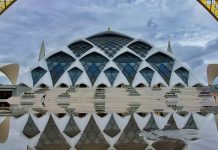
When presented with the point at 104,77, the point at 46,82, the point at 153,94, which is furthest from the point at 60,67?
the point at 153,94

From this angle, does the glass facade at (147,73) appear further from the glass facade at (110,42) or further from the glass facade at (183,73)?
the glass facade at (110,42)

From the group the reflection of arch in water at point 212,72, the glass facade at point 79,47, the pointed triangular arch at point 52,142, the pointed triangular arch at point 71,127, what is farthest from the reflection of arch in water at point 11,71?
the pointed triangular arch at point 52,142

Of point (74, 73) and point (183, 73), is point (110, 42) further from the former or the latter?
point (183, 73)

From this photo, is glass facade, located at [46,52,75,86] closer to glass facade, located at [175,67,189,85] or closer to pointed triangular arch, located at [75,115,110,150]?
glass facade, located at [175,67,189,85]

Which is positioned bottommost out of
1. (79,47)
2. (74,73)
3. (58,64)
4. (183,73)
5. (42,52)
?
(183,73)

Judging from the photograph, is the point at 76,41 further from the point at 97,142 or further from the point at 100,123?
the point at 97,142

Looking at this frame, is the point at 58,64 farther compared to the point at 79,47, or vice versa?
the point at 79,47

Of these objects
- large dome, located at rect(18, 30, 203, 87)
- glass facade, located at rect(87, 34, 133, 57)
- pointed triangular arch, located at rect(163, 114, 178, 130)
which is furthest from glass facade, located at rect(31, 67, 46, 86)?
pointed triangular arch, located at rect(163, 114, 178, 130)

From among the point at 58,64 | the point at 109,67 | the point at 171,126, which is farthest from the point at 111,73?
the point at 171,126

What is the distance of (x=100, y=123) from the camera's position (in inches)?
648

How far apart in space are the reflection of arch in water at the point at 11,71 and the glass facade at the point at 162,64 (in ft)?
75.6

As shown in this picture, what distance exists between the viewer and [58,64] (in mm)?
58906

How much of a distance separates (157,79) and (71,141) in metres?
44.9

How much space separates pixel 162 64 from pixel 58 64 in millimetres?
17787
